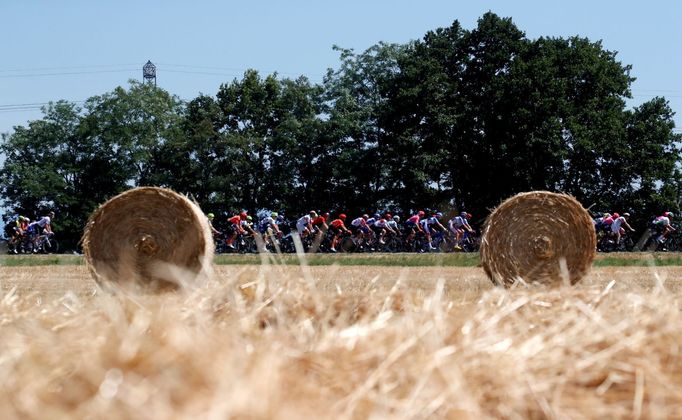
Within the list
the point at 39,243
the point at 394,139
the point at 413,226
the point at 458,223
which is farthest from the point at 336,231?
the point at 394,139

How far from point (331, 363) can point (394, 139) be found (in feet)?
173

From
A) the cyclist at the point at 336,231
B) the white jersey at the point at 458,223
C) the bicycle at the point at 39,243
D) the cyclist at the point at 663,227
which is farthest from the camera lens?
the bicycle at the point at 39,243

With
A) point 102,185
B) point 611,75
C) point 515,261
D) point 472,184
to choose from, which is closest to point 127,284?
point 515,261

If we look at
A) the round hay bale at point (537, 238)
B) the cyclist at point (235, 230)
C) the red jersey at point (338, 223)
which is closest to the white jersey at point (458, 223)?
the red jersey at point (338, 223)

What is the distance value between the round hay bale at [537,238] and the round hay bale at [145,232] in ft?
12.1

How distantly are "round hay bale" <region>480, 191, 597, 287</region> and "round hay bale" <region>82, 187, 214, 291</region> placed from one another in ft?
12.1

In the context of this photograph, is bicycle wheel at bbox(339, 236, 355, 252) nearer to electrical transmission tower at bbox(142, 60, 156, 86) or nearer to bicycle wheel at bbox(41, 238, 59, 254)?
bicycle wheel at bbox(41, 238, 59, 254)

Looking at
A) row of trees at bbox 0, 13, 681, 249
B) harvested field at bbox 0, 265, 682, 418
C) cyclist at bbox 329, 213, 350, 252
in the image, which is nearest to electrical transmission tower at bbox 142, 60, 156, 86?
row of trees at bbox 0, 13, 681, 249

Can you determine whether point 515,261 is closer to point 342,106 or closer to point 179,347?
point 179,347

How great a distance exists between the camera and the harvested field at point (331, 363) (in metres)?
1.76

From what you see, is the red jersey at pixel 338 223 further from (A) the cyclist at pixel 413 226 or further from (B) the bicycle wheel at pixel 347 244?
(A) the cyclist at pixel 413 226

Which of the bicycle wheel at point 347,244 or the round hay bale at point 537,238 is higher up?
the round hay bale at point 537,238

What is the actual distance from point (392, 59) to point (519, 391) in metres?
62.6

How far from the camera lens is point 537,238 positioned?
491 inches
